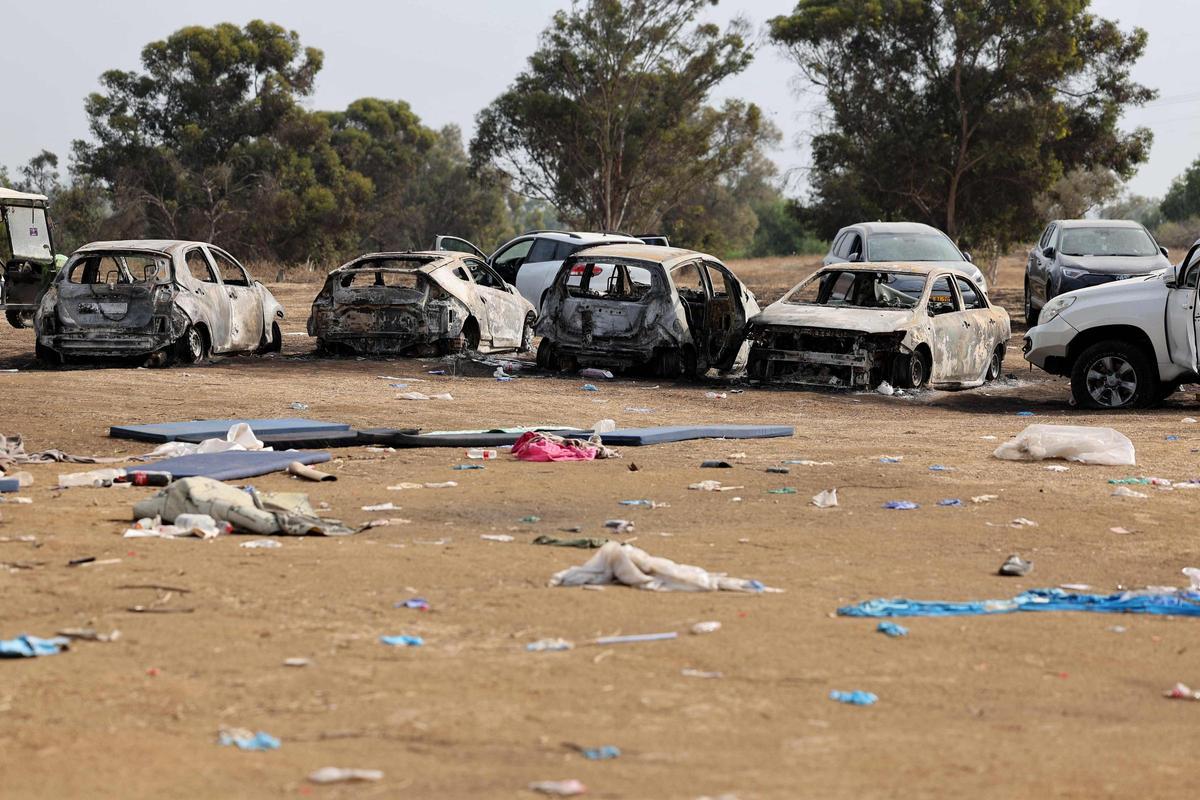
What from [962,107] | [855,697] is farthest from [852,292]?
[962,107]

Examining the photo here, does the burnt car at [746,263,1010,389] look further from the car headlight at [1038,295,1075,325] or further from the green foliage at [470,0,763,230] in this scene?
the green foliage at [470,0,763,230]

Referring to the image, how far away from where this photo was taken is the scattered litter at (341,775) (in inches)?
172

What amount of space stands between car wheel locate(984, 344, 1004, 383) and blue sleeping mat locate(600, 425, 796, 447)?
19.6 ft

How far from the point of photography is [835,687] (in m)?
5.54

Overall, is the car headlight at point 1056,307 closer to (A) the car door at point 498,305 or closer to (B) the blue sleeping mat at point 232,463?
(A) the car door at point 498,305

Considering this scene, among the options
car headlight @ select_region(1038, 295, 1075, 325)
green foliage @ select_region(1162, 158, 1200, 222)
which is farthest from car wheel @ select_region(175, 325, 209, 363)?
green foliage @ select_region(1162, 158, 1200, 222)

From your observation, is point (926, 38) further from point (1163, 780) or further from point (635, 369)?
point (1163, 780)

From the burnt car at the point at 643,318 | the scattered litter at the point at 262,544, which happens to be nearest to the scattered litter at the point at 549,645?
the scattered litter at the point at 262,544

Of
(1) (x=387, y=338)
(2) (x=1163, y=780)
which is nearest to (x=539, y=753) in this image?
(2) (x=1163, y=780)

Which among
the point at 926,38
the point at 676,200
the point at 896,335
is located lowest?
the point at 896,335

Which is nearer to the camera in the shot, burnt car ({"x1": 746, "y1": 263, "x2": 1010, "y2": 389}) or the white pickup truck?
the white pickup truck

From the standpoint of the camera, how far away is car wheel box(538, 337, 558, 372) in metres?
19.0

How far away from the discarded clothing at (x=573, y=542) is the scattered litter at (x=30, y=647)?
2905mm

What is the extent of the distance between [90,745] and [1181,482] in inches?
327
